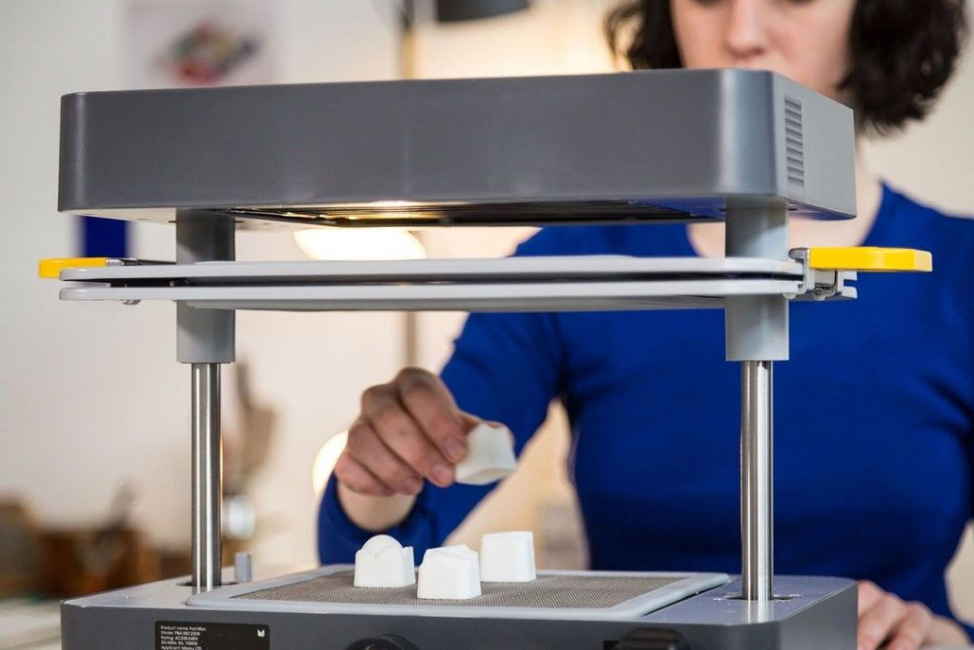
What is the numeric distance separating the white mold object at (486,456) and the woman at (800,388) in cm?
33

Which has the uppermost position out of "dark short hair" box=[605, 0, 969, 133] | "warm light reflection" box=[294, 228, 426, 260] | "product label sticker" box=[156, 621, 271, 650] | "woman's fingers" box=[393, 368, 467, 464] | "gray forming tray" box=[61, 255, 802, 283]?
"dark short hair" box=[605, 0, 969, 133]

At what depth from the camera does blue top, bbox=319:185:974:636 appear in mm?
1474

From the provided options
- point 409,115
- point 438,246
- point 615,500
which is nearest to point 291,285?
point 409,115

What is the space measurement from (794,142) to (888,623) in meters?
0.47

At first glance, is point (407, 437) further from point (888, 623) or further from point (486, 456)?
point (888, 623)

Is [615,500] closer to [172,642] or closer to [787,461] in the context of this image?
[787,461]

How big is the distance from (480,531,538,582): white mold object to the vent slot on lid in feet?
0.88

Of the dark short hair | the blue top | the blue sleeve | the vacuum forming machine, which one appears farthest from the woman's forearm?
the dark short hair

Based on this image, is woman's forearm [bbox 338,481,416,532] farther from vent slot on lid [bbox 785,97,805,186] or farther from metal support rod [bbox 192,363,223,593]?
vent slot on lid [bbox 785,97,805,186]

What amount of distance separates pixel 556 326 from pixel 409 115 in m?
→ 0.90

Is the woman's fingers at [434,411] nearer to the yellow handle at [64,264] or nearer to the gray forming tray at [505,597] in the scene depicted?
the gray forming tray at [505,597]

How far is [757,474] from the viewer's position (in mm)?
764

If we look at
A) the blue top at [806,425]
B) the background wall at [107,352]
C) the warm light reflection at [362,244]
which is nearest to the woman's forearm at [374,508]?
the blue top at [806,425]

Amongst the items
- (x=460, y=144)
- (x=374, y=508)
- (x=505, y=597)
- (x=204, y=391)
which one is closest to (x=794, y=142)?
(x=460, y=144)
